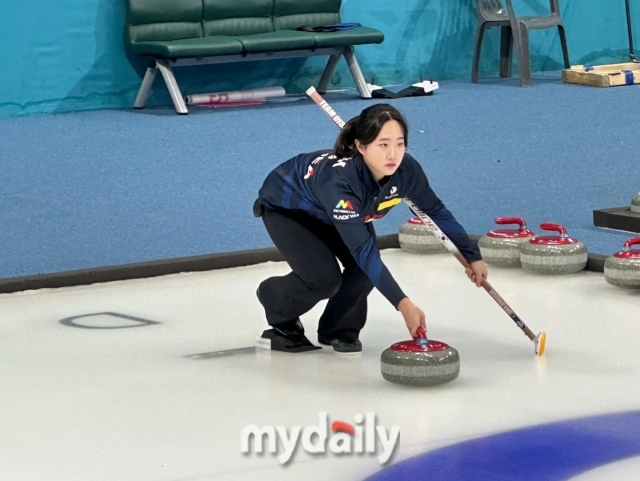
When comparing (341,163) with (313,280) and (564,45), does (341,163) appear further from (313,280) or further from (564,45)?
(564,45)

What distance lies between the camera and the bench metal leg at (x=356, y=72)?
8.82 meters

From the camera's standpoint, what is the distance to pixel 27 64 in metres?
8.34

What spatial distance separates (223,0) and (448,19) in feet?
7.08

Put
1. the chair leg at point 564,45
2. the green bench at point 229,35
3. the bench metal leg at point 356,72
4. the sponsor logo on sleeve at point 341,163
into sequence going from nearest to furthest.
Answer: the sponsor logo on sleeve at point 341,163 → the green bench at point 229,35 → the bench metal leg at point 356,72 → the chair leg at point 564,45

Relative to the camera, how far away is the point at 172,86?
27.0ft

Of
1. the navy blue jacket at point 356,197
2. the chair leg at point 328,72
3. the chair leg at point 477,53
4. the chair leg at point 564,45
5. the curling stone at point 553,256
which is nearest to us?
the navy blue jacket at point 356,197

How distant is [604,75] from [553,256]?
574cm

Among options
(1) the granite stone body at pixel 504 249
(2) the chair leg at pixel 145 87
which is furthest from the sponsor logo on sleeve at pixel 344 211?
(2) the chair leg at pixel 145 87

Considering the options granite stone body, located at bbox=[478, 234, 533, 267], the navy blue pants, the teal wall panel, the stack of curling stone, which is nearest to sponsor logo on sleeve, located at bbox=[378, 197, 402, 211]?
the navy blue pants

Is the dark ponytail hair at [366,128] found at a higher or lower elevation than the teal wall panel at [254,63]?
higher

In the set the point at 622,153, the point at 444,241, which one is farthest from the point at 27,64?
the point at 444,241

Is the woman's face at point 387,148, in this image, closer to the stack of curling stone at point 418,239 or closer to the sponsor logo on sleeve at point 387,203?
the sponsor logo on sleeve at point 387,203

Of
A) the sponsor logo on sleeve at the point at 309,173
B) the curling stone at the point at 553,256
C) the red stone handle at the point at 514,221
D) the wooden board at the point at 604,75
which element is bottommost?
the wooden board at the point at 604,75

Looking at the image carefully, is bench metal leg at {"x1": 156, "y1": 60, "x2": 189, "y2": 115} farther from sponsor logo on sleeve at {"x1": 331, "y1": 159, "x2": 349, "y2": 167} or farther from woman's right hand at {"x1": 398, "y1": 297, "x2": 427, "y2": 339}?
woman's right hand at {"x1": 398, "y1": 297, "x2": 427, "y2": 339}
